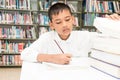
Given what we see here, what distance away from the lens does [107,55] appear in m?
0.73

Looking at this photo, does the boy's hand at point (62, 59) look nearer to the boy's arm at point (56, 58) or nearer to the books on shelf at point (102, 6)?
the boy's arm at point (56, 58)

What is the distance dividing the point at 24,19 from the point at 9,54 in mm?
784

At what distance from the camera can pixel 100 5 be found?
5500mm

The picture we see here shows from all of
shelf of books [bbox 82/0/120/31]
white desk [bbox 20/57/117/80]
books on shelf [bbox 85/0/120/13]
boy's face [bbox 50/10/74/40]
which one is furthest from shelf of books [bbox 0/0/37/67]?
white desk [bbox 20/57/117/80]

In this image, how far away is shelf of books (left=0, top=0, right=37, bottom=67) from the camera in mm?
5051

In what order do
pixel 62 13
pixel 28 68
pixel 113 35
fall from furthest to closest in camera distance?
pixel 62 13
pixel 28 68
pixel 113 35

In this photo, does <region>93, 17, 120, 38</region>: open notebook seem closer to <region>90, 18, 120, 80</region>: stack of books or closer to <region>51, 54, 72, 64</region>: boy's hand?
<region>90, 18, 120, 80</region>: stack of books

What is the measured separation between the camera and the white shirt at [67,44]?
3.84 feet

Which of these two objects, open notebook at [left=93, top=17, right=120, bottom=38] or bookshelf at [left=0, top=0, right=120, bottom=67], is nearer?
open notebook at [left=93, top=17, right=120, bottom=38]

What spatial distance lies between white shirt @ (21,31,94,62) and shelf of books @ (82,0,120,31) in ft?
13.6

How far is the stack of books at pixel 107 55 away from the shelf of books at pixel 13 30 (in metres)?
4.37

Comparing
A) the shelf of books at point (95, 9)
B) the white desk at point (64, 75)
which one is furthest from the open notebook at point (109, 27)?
the shelf of books at point (95, 9)

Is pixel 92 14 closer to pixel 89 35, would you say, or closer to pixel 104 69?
pixel 89 35

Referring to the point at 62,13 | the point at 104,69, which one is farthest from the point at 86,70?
the point at 62,13
